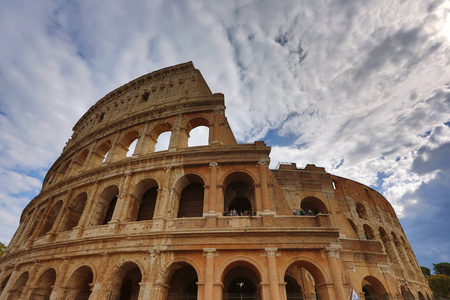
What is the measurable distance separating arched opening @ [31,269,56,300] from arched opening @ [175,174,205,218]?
812 cm

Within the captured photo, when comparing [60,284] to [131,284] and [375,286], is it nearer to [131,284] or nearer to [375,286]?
[131,284]

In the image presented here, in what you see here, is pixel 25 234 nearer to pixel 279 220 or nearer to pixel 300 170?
pixel 279 220

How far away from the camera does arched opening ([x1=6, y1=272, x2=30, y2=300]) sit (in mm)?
13489

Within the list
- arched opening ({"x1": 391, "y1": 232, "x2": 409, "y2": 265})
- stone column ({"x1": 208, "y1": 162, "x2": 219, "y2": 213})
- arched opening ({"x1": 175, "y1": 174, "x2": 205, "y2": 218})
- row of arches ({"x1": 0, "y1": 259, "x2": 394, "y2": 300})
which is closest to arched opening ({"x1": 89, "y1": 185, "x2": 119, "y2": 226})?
row of arches ({"x1": 0, "y1": 259, "x2": 394, "y2": 300})

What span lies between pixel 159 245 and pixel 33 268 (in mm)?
8633

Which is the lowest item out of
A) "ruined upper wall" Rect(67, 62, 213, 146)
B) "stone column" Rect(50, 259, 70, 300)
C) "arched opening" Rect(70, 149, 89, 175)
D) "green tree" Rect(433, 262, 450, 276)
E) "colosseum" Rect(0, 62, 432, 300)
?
"stone column" Rect(50, 259, 70, 300)

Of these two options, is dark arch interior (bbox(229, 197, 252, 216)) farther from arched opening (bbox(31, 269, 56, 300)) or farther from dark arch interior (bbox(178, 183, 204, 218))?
arched opening (bbox(31, 269, 56, 300))

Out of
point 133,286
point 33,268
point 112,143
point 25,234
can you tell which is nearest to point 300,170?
point 133,286

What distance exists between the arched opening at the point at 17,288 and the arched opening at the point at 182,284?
31.1ft

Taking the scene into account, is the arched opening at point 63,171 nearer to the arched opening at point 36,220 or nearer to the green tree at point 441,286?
the arched opening at point 36,220

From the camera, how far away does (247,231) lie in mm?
10180

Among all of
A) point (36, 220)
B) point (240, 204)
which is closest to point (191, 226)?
point (240, 204)

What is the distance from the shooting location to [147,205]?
13969 millimetres

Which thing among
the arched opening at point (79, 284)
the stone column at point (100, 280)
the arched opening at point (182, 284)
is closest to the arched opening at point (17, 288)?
the arched opening at point (79, 284)
